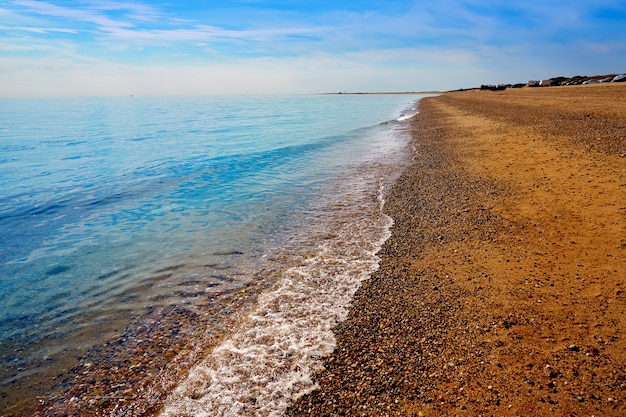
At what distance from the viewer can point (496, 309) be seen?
4.93m

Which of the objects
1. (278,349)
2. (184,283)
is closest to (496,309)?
(278,349)

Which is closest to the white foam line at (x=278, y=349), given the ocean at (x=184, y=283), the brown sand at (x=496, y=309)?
the ocean at (x=184, y=283)

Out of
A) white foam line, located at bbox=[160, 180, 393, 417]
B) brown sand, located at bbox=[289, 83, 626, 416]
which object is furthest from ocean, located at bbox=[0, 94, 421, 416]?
brown sand, located at bbox=[289, 83, 626, 416]

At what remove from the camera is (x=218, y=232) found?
9656 millimetres

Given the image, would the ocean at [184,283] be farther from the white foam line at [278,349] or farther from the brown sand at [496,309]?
the brown sand at [496,309]

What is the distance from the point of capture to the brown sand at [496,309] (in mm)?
3537

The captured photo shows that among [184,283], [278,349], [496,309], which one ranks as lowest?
[184,283]

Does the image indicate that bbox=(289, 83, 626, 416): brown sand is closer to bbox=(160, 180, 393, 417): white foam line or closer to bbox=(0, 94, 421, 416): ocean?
bbox=(160, 180, 393, 417): white foam line

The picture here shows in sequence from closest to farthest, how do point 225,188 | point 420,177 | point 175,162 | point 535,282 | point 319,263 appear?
point 535,282 < point 319,263 < point 420,177 < point 225,188 < point 175,162

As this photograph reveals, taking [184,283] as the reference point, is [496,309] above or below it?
above

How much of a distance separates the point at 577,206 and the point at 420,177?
5786 mm

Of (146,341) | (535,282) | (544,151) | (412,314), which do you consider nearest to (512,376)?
(412,314)

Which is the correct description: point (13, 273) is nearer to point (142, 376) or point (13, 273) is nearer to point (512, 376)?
point (142, 376)

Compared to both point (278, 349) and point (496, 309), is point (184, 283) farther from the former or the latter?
point (496, 309)
